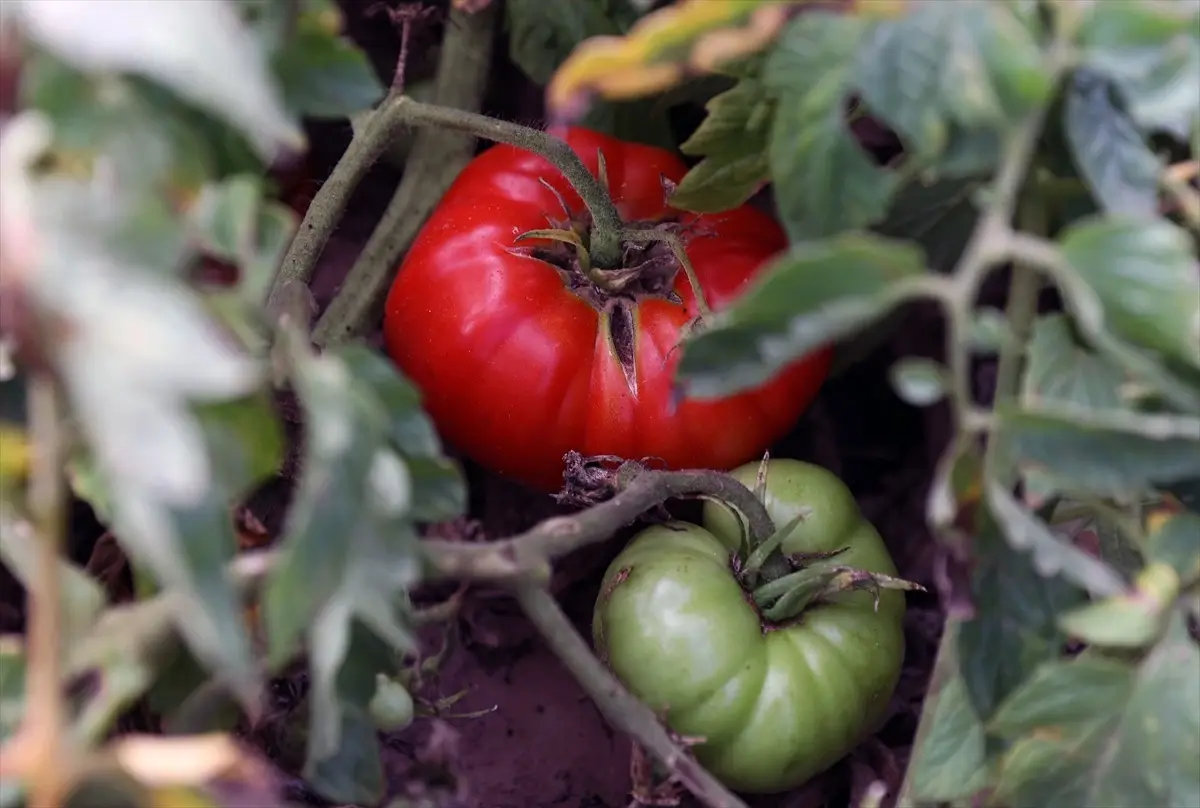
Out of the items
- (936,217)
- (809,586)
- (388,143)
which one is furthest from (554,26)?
(809,586)

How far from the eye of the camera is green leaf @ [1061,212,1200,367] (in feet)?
1.21

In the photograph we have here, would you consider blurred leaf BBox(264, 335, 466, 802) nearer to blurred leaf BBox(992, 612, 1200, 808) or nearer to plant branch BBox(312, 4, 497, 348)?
blurred leaf BBox(992, 612, 1200, 808)

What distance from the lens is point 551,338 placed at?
0.72 metres

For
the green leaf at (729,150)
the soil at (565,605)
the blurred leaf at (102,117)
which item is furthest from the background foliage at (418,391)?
the soil at (565,605)

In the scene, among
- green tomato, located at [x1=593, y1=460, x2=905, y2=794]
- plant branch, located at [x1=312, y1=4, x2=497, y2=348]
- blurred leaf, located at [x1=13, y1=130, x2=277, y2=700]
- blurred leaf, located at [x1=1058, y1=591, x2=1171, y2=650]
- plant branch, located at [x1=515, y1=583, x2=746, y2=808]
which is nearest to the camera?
blurred leaf, located at [x1=13, y1=130, x2=277, y2=700]

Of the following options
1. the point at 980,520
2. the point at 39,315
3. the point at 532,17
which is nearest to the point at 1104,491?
the point at 980,520

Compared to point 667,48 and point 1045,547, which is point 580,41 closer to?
point 667,48

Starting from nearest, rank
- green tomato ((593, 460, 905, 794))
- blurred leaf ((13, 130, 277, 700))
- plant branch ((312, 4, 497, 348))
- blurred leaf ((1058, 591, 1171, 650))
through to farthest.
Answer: blurred leaf ((13, 130, 277, 700)) → blurred leaf ((1058, 591, 1171, 650)) → green tomato ((593, 460, 905, 794)) → plant branch ((312, 4, 497, 348))

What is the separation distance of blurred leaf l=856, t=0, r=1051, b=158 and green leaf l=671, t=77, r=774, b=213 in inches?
5.9

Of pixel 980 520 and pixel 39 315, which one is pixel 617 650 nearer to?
pixel 980 520

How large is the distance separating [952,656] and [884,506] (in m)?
0.35

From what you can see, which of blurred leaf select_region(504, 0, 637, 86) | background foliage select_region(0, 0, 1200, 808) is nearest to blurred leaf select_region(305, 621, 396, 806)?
background foliage select_region(0, 0, 1200, 808)

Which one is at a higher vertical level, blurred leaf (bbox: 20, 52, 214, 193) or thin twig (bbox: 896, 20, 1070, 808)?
blurred leaf (bbox: 20, 52, 214, 193)

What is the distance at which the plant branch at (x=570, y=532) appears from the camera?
45 centimetres
